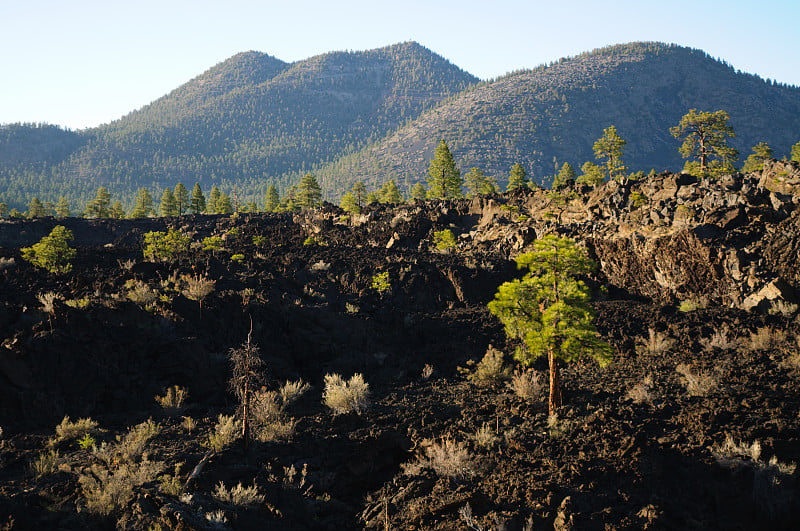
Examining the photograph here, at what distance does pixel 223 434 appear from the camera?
11.8 metres

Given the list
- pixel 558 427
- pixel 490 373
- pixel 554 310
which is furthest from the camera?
pixel 490 373

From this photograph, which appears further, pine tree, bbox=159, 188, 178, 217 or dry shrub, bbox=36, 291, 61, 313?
pine tree, bbox=159, 188, 178, 217

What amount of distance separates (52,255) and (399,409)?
26.0 m

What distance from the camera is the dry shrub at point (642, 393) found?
1333 centimetres

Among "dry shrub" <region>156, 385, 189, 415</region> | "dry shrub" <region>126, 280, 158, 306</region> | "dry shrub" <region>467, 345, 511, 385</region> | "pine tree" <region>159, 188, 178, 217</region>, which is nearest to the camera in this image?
"dry shrub" <region>156, 385, 189, 415</region>

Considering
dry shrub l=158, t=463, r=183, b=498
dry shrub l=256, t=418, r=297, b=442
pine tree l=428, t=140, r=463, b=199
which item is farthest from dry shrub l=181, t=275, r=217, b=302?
pine tree l=428, t=140, r=463, b=199

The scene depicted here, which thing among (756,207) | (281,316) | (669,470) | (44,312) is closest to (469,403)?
(669,470)

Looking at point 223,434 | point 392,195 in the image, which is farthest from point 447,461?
point 392,195

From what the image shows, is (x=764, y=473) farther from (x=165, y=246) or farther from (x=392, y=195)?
(x=392, y=195)

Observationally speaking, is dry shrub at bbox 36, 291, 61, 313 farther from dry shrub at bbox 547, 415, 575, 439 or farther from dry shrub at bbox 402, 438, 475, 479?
dry shrub at bbox 547, 415, 575, 439

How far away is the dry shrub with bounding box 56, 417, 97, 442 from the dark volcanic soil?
0.65 ft

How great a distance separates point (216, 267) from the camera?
27906mm

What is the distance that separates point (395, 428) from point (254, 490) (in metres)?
4.51

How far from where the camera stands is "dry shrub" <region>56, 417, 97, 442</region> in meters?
12.1
